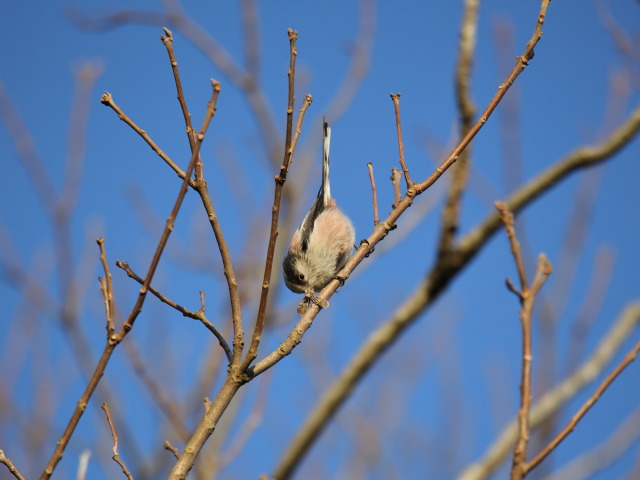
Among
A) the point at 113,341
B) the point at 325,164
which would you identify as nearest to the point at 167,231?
the point at 113,341

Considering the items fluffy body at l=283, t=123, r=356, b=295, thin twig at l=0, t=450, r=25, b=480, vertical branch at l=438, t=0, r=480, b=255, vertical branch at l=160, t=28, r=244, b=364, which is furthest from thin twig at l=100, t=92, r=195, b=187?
vertical branch at l=438, t=0, r=480, b=255

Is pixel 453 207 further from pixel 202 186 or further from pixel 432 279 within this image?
pixel 202 186

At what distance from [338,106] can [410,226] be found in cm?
125

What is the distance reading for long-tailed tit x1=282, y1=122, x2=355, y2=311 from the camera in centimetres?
370

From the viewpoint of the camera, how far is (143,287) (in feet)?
5.35

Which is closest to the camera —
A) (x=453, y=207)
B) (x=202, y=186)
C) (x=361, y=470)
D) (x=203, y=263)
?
(x=202, y=186)

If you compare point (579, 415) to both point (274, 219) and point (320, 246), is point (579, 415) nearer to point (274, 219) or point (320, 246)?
point (274, 219)

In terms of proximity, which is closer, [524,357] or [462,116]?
[524,357]

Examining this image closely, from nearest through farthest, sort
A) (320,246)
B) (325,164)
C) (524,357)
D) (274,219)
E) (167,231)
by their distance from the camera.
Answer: (167,231) < (524,357) < (274,219) < (325,164) < (320,246)

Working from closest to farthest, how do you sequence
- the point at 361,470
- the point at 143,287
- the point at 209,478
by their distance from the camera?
the point at 143,287 → the point at 209,478 → the point at 361,470

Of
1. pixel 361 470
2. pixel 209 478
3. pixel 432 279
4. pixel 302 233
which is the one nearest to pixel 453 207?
pixel 432 279

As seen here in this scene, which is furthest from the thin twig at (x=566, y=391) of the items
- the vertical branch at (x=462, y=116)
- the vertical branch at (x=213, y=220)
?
the vertical branch at (x=213, y=220)

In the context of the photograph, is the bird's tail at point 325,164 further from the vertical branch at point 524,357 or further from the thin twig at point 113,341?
the thin twig at point 113,341

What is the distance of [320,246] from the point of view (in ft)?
12.1
